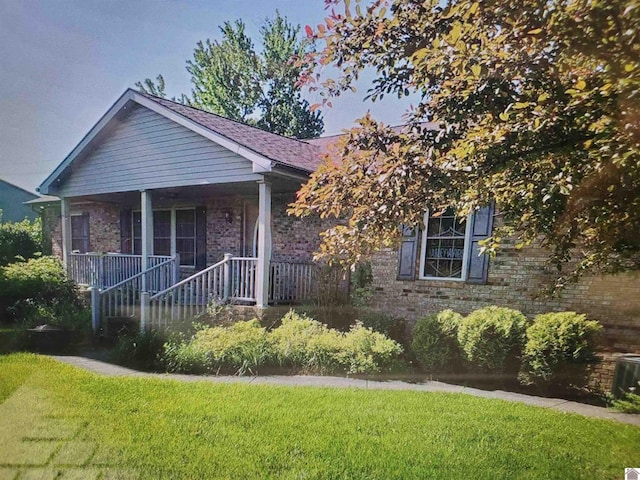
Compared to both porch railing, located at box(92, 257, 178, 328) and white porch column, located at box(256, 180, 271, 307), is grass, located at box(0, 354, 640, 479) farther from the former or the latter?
white porch column, located at box(256, 180, 271, 307)

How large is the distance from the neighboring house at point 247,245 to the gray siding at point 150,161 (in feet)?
0.07

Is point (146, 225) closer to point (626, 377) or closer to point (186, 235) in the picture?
point (186, 235)

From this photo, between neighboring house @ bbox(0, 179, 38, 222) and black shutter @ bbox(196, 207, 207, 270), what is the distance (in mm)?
5062

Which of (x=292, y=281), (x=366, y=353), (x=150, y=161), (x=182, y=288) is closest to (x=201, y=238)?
(x=150, y=161)

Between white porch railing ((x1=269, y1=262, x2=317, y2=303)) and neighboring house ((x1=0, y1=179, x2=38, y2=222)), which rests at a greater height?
Result: neighboring house ((x1=0, y1=179, x2=38, y2=222))

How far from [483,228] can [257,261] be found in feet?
12.7

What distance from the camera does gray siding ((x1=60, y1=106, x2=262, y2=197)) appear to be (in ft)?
19.2

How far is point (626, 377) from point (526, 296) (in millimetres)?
1610

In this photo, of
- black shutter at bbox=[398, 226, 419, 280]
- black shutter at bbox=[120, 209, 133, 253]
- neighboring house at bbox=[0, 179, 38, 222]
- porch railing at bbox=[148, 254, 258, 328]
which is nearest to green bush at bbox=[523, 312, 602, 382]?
black shutter at bbox=[398, 226, 419, 280]

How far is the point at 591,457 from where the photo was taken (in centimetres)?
236

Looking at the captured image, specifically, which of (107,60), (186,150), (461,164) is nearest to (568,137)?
(461,164)

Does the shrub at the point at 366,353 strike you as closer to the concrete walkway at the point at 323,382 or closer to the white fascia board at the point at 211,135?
the concrete walkway at the point at 323,382

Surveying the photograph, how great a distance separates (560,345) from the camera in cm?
377

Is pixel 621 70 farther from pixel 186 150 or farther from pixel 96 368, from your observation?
pixel 186 150
